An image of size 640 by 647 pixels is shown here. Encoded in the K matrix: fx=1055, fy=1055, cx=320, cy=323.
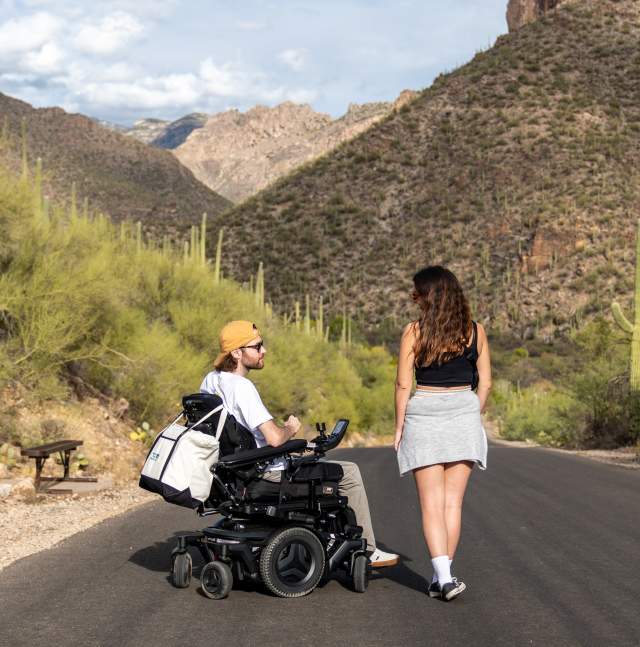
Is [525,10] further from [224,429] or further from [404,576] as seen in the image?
[224,429]

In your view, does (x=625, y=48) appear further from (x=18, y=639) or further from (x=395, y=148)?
(x=18, y=639)

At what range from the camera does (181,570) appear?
7.18 metres

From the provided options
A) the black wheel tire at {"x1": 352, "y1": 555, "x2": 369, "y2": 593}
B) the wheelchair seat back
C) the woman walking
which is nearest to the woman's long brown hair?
the woman walking

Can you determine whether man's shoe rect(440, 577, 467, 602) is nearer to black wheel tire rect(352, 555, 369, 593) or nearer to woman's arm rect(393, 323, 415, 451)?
black wheel tire rect(352, 555, 369, 593)

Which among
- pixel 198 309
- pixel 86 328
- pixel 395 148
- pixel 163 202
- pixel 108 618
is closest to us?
pixel 108 618

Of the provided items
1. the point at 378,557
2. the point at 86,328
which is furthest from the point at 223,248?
the point at 378,557

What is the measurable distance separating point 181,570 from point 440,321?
7.99 ft

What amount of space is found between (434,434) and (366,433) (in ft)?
138

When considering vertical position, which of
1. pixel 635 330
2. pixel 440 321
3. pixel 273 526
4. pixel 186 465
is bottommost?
pixel 273 526

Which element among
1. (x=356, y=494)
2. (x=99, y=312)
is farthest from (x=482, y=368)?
(x=99, y=312)

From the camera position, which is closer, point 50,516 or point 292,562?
point 292,562

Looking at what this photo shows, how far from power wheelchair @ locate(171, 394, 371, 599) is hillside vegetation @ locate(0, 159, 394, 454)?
35.2ft

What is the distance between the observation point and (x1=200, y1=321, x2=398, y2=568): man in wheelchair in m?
7.06

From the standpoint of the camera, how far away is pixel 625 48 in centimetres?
8281
